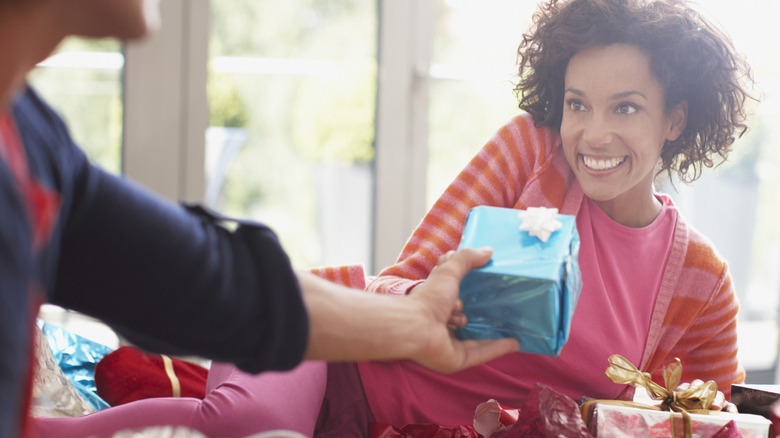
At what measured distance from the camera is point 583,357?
1.66m

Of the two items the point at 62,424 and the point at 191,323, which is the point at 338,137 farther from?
the point at 191,323

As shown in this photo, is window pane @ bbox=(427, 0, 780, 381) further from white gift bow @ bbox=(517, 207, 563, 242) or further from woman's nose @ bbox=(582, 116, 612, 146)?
white gift bow @ bbox=(517, 207, 563, 242)

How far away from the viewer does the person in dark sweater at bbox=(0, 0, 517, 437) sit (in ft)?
2.55

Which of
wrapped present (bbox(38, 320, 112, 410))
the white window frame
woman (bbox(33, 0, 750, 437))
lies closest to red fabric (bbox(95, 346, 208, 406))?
wrapped present (bbox(38, 320, 112, 410))

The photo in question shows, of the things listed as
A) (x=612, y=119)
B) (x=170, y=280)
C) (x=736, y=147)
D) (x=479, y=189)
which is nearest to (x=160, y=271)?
(x=170, y=280)

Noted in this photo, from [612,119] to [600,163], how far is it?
8 cm

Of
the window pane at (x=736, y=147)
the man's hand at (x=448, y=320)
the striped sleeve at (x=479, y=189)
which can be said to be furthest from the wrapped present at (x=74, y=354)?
the window pane at (x=736, y=147)

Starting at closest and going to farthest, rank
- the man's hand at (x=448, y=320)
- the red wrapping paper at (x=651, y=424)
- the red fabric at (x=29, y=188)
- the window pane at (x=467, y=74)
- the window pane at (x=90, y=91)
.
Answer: the red fabric at (x=29, y=188)
the man's hand at (x=448, y=320)
the red wrapping paper at (x=651, y=424)
the window pane at (x=90, y=91)
the window pane at (x=467, y=74)

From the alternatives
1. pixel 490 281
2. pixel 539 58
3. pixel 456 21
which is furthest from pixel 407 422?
pixel 456 21

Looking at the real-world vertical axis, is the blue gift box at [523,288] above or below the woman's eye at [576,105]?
below

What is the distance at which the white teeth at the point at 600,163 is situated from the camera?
1.67 m

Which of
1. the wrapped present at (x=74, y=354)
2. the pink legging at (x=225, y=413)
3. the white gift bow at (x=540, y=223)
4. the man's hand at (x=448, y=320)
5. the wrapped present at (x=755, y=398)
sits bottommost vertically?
the wrapped present at (x=74, y=354)

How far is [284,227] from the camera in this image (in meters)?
3.45

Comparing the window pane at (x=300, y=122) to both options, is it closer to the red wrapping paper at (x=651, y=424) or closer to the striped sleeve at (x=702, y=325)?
the striped sleeve at (x=702, y=325)
